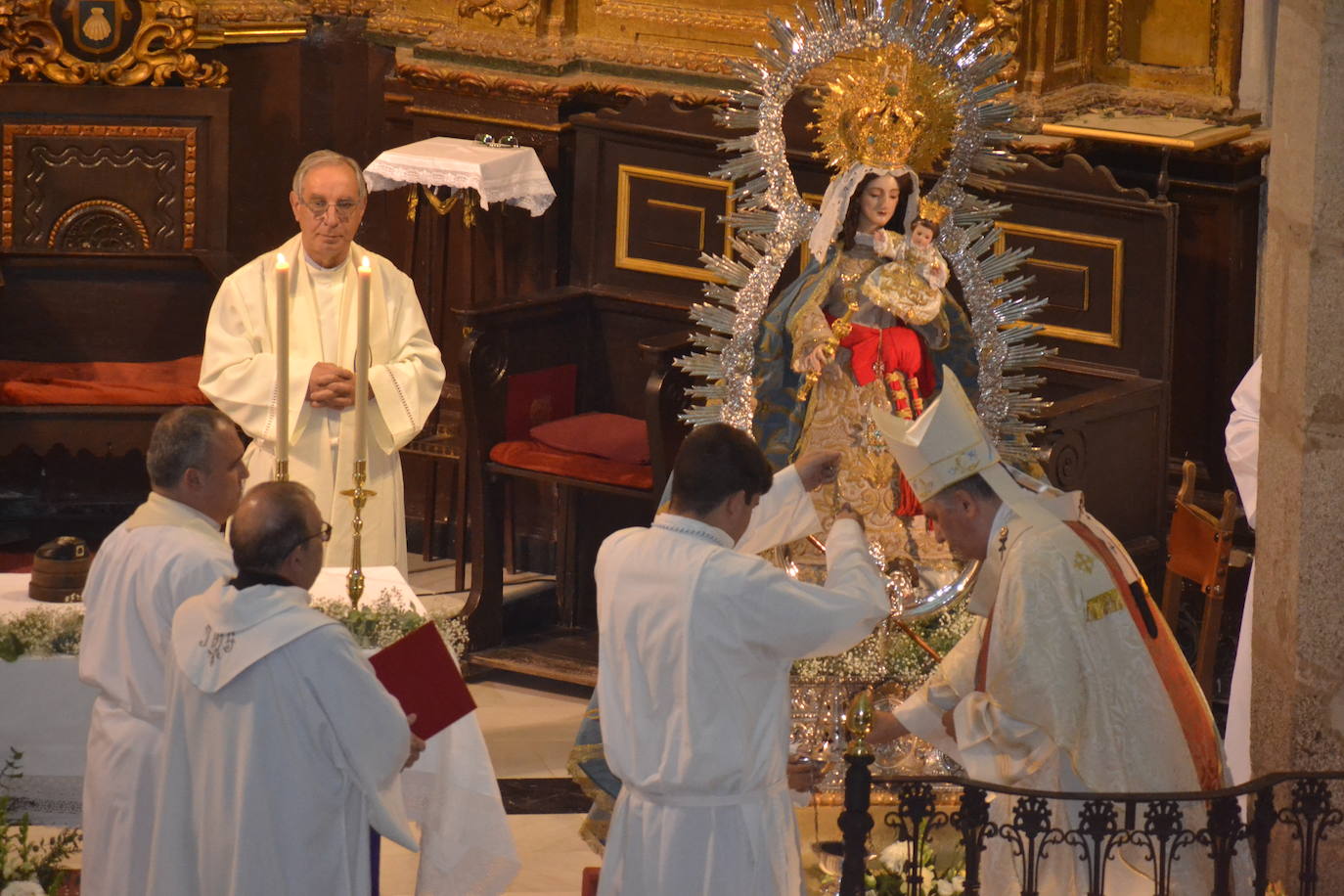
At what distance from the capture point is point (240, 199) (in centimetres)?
1027

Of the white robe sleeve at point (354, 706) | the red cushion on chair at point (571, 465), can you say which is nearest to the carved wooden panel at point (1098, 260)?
the red cushion on chair at point (571, 465)

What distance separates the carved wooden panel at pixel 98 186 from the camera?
9.85m

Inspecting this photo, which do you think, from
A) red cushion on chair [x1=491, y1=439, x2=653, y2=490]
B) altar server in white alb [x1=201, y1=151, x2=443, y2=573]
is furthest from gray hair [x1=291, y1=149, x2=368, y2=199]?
red cushion on chair [x1=491, y1=439, x2=653, y2=490]

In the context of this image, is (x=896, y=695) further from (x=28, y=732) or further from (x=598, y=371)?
(x=598, y=371)

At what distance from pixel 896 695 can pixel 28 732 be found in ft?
8.11

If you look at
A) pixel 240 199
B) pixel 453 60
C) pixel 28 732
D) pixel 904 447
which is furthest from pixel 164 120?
pixel 904 447

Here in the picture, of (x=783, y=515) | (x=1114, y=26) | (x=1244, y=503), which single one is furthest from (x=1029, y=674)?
(x=1114, y=26)

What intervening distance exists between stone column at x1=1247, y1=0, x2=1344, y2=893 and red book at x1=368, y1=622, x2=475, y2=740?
1.73 metres

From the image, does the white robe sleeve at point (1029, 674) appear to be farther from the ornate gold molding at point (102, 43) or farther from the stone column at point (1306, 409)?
the ornate gold molding at point (102, 43)

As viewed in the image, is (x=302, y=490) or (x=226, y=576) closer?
(x=302, y=490)

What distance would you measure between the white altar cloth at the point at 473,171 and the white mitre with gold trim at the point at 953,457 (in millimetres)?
4800

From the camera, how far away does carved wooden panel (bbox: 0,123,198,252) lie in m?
9.85

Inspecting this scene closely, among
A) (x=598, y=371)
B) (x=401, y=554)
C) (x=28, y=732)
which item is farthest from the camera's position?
(x=598, y=371)

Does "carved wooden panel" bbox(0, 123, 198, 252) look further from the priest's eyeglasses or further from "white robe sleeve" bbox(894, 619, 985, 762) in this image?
"white robe sleeve" bbox(894, 619, 985, 762)
